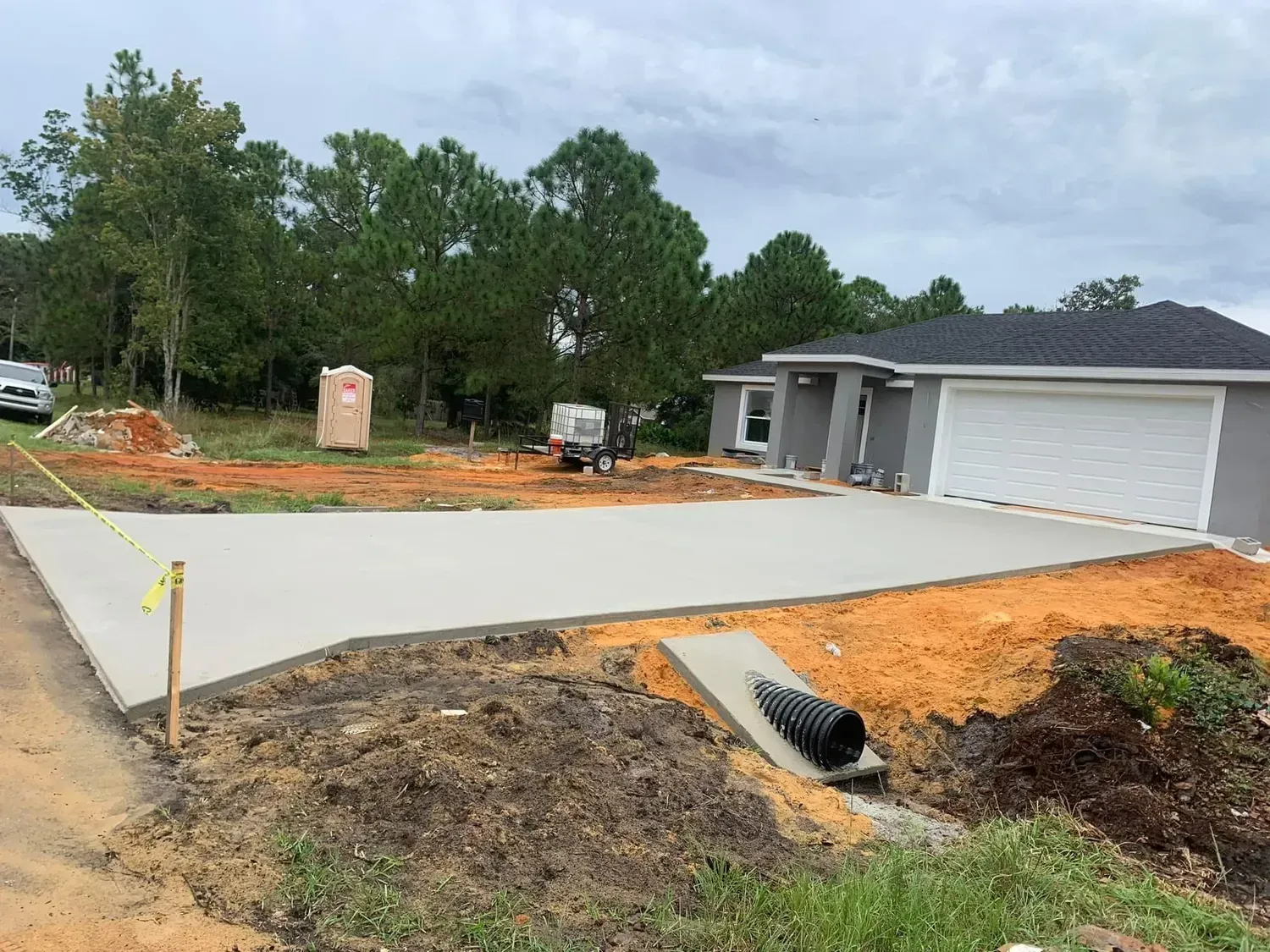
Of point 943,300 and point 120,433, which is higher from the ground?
point 943,300

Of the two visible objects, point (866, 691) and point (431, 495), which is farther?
point (431, 495)

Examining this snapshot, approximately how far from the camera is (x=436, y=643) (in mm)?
5684

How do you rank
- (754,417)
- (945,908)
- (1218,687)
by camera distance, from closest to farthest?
(945,908) < (1218,687) < (754,417)

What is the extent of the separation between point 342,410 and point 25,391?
788cm

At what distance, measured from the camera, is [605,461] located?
20.2m

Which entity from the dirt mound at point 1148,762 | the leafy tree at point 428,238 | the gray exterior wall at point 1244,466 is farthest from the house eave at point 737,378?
the dirt mound at point 1148,762

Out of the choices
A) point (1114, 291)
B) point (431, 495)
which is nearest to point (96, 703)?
point (431, 495)

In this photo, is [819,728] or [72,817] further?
[819,728]

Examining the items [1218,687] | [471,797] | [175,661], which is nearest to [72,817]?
[175,661]

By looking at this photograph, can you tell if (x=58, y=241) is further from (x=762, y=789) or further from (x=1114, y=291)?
(x=1114, y=291)

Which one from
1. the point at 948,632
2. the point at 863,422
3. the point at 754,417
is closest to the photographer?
the point at 948,632

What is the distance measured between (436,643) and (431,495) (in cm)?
851

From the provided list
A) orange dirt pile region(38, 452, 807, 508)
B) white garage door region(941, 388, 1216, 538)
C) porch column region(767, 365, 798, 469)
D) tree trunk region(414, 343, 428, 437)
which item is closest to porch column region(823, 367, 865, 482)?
porch column region(767, 365, 798, 469)

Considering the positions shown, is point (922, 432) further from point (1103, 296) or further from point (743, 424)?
point (1103, 296)
